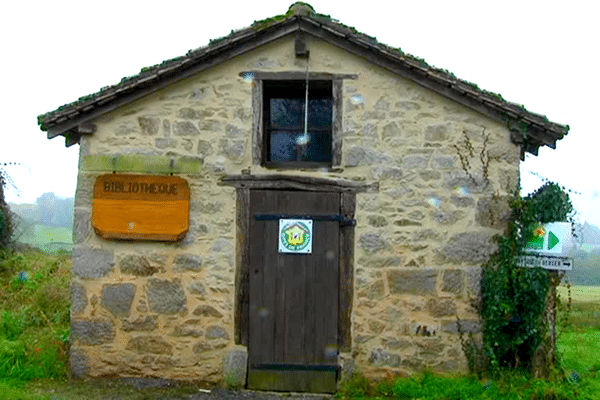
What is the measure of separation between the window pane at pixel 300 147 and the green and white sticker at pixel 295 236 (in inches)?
33.1

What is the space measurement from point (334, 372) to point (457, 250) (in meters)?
2.05

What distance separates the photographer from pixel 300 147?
24.5 feet

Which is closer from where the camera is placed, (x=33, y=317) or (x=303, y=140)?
(x=303, y=140)

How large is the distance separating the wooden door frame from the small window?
30 cm

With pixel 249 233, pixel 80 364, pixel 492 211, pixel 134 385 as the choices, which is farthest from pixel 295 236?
pixel 80 364

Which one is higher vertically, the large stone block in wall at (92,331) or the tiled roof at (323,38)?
the tiled roof at (323,38)

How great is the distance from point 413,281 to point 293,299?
1.44 m

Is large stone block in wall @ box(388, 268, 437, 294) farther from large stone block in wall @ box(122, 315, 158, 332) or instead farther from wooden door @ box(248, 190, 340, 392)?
large stone block in wall @ box(122, 315, 158, 332)

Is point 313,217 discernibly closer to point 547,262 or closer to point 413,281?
point 413,281

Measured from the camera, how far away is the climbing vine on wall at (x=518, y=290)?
6.72 meters

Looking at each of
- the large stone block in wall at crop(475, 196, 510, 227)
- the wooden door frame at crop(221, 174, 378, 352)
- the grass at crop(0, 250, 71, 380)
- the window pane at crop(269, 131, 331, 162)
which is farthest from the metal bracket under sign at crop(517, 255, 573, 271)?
the grass at crop(0, 250, 71, 380)

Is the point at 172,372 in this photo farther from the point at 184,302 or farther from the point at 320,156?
the point at 320,156

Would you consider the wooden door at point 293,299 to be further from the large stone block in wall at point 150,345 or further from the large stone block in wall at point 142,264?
the large stone block in wall at point 142,264

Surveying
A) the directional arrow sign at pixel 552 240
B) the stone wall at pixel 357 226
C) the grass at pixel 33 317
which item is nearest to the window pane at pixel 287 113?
the stone wall at pixel 357 226
